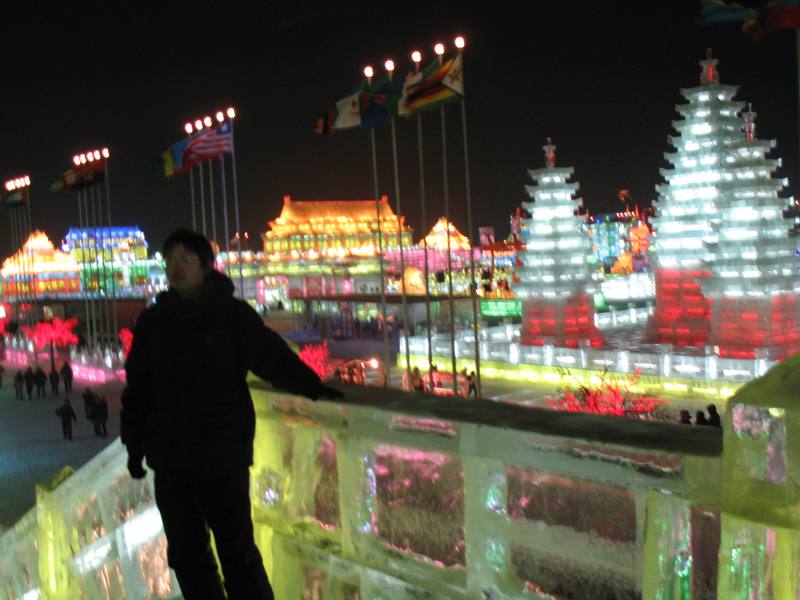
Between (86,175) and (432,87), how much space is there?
50.5ft

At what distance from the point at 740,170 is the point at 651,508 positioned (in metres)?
24.3

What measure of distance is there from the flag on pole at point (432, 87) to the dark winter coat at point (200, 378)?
14.9 metres

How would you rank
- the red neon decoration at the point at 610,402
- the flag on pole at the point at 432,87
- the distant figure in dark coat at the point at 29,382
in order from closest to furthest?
1. the flag on pole at the point at 432,87
2. the red neon decoration at the point at 610,402
3. the distant figure in dark coat at the point at 29,382

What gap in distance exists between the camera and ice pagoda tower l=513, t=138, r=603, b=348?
2739 centimetres

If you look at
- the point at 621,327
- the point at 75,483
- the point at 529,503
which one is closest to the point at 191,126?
the point at 621,327

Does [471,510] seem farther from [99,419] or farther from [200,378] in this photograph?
[99,419]

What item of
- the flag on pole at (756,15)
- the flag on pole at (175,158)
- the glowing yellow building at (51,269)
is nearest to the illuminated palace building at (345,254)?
the glowing yellow building at (51,269)

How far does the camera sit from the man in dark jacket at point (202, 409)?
2.88 meters

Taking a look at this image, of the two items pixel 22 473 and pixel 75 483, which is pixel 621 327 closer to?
pixel 22 473

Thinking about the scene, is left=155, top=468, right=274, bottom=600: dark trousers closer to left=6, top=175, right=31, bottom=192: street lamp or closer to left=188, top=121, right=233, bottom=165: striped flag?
left=188, top=121, right=233, bottom=165: striped flag

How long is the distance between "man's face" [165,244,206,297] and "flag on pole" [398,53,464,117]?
1471cm

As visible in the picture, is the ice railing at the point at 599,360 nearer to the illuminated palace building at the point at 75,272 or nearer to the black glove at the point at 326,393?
the black glove at the point at 326,393

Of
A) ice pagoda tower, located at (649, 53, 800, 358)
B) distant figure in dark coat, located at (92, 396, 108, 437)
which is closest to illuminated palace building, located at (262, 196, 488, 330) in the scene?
ice pagoda tower, located at (649, 53, 800, 358)

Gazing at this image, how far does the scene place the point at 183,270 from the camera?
3.07m
